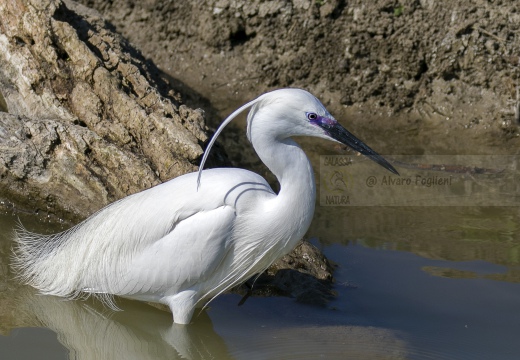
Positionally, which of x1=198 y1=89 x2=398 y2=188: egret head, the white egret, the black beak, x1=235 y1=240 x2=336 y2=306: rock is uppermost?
x1=198 y1=89 x2=398 y2=188: egret head

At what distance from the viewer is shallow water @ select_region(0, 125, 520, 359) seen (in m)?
4.46

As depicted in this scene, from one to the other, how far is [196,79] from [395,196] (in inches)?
118

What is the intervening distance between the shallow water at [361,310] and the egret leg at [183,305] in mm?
61

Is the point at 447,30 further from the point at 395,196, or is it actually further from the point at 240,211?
the point at 240,211

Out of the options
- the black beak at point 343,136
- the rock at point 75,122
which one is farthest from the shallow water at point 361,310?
the black beak at point 343,136

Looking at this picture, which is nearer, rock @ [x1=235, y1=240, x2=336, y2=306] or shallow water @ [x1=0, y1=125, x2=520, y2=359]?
shallow water @ [x1=0, y1=125, x2=520, y2=359]

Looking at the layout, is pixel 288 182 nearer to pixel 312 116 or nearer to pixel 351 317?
pixel 312 116

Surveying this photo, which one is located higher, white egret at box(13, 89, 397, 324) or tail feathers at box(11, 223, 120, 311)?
white egret at box(13, 89, 397, 324)

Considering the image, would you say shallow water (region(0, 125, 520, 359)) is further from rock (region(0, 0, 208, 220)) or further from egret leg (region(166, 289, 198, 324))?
rock (region(0, 0, 208, 220))

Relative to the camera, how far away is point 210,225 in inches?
171

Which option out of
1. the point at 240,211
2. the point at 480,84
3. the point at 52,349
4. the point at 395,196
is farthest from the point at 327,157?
the point at 52,349

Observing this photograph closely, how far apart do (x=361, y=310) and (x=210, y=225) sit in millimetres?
1221

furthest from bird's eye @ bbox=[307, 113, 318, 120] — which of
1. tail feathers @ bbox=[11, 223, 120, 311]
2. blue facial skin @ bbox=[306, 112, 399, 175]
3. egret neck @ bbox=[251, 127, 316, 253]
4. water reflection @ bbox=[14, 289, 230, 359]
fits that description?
tail feathers @ bbox=[11, 223, 120, 311]

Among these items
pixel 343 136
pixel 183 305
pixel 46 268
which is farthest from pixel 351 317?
pixel 46 268
